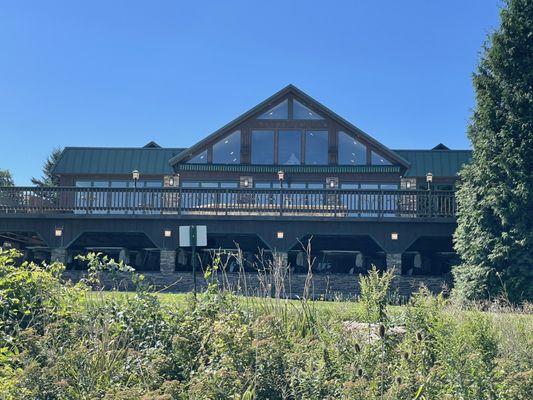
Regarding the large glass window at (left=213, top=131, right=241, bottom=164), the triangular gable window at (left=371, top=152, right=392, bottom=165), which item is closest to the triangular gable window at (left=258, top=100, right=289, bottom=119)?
the large glass window at (left=213, top=131, right=241, bottom=164)

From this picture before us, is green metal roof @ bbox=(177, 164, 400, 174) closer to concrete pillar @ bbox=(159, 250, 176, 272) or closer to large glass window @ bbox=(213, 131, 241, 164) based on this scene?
large glass window @ bbox=(213, 131, 241, 164)

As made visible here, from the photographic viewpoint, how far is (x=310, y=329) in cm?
716

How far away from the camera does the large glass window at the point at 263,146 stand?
24500mm

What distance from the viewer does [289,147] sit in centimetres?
2447

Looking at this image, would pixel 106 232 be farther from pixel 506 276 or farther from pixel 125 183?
pixel 506 276

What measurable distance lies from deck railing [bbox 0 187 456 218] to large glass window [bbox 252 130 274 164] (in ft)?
18.8

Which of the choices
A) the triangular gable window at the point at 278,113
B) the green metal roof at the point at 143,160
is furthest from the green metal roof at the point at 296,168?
the green metal roof at the point at 143,160

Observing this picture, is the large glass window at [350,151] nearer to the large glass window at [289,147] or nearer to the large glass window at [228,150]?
the large glass window at [289,147]

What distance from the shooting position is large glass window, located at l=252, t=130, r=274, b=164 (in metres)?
24.5

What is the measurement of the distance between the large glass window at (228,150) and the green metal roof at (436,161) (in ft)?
26.8

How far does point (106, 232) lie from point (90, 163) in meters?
9.41

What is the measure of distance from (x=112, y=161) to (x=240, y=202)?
11058 millimetres

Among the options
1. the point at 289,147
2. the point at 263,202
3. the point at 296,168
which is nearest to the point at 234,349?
the point at 263,202

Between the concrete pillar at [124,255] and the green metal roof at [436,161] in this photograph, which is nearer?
the concrete pillar at [124,255]
